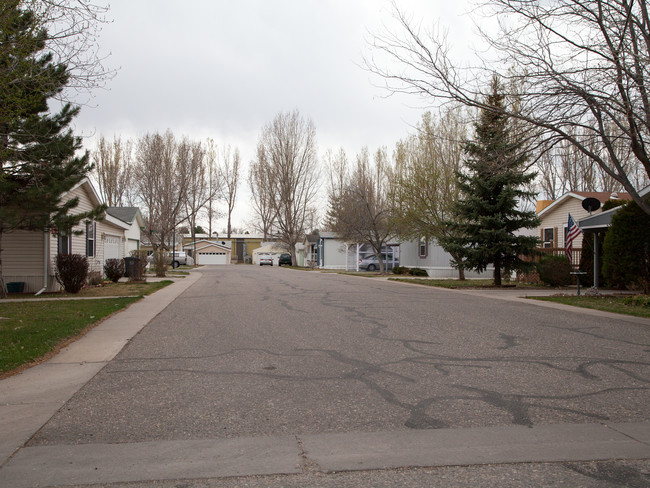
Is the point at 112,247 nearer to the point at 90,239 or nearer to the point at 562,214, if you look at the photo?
the point at 90,239

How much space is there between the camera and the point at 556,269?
22203mm

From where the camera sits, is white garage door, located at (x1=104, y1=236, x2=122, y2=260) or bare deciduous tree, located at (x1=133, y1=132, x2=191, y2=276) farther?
bare deciduous tree, located at (x1=133, y1=132, x2=191, y2=276)

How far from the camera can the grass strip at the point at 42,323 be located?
8086 mm

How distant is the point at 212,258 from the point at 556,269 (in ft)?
210

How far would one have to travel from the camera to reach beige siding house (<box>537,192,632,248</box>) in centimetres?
2577

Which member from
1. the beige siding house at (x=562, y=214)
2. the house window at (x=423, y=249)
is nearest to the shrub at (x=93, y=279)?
the beige siding house at (x=562, y=214)

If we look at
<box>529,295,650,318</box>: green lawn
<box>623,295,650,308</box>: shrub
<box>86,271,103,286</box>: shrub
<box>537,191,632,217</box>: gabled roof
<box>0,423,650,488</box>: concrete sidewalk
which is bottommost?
<box>0,423,650,488</box>: concrete sidewalk

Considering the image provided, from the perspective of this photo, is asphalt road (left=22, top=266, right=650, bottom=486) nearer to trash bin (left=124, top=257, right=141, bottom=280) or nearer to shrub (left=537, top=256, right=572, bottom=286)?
shrub (left=537, top=256, right=572, bottom=286)

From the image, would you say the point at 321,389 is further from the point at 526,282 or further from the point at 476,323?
the point at 526,282

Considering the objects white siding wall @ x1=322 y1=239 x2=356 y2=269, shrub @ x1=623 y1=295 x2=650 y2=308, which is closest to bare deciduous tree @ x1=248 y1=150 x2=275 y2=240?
white siding wall @ x1=322 y1=239 x2=356 y2=269

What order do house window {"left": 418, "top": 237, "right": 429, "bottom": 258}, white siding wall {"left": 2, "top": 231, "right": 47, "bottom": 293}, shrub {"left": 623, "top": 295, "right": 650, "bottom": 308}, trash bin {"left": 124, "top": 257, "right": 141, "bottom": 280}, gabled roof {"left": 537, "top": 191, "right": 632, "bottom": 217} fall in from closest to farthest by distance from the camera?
shrub {"left": 623, "top": 295, "right": 650, "bottom": 308}
white siding wall {"left": 2, "top": 231, "right": 47, "bottom": 293}
gabled roof {"left": 537, "top": 191, "right": 632, "bottom": 217}
trash bin {"left": 124, "top": 257, "right": 141, "bottom": 280}
house window {"left": 418, "top": 237, "right": 429, "bottom": 258}

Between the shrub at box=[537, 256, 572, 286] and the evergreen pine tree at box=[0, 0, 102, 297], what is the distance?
57.1 ft

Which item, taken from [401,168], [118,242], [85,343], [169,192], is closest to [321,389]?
[85,343]

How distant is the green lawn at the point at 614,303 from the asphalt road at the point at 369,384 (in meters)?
2.54
